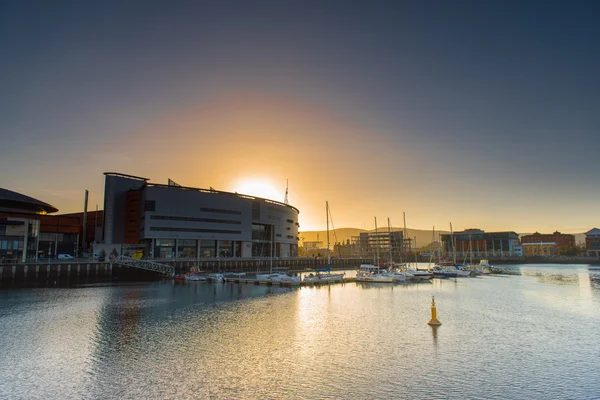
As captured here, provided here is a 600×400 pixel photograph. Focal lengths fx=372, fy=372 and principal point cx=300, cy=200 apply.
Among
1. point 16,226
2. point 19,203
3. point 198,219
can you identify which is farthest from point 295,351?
point 19,203

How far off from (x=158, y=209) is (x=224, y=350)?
92100 mm

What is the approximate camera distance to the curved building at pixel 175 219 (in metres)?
109

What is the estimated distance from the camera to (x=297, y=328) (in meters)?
31.6

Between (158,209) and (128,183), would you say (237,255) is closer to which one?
(158,209)

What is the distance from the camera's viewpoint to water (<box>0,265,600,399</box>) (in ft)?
57.6

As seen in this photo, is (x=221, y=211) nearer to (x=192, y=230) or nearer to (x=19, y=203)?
(x=192, y=230)

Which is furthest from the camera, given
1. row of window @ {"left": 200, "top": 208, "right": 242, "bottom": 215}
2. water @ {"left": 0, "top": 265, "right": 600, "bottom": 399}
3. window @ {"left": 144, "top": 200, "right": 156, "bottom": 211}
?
row of window @ {"left": 200, "top": 208, "right": 242, "bottom": 215}

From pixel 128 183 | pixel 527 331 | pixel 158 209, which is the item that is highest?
pixel 128 183

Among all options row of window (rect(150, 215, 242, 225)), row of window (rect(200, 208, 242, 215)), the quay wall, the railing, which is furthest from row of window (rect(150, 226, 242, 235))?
the railing

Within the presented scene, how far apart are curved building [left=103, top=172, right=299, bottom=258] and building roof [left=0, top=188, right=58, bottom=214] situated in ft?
57.2

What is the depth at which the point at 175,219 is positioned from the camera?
11125 cm

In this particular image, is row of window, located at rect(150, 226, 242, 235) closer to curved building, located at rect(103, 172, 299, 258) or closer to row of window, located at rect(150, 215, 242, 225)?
curved building, located at rect(103, 172, 299, 258)

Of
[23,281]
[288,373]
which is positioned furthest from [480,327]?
[23,281]

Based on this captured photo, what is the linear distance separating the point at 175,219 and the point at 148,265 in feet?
89.0
